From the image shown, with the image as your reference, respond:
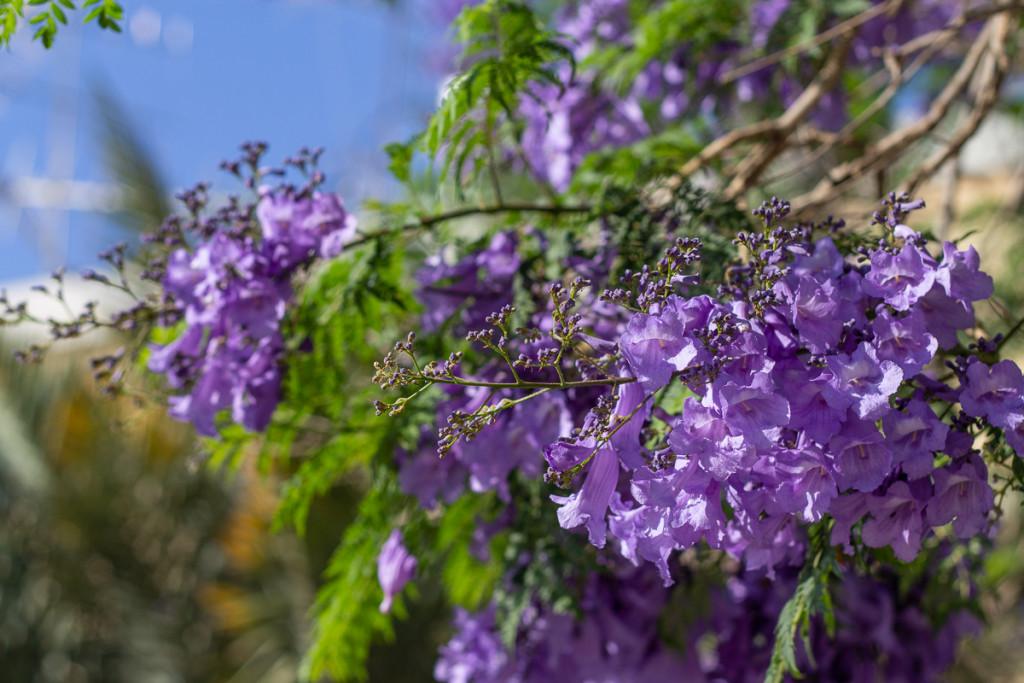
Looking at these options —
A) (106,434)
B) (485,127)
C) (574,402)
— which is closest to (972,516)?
(574,402)

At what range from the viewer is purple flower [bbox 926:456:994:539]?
3.90ft

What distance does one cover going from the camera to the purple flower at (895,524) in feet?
4.00

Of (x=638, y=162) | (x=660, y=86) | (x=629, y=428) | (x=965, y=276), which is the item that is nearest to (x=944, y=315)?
(x=965, y=276)

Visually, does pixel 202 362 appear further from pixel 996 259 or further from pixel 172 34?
pixel 996 259

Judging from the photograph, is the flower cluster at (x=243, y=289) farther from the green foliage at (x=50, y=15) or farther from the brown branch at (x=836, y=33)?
the brown branch at (x=836, y=33)

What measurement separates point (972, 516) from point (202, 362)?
1.08 m

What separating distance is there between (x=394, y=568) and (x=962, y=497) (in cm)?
89

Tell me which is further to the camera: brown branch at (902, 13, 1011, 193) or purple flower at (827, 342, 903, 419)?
brown branch at (902, 13, 1011, 193)

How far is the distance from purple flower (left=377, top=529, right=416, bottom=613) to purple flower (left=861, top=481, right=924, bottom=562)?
2.57 ft

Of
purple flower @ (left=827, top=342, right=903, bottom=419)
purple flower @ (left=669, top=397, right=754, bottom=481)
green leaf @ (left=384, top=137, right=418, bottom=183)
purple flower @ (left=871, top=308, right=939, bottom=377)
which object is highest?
green leaf @ (left=384, top=137, right=418, bottom=183)

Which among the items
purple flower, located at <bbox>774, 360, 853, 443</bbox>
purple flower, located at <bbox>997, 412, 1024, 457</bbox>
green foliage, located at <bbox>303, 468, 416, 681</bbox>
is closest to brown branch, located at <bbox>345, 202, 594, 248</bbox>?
green foliage, located at <bbox>303, 468, 416, 681</bbox>

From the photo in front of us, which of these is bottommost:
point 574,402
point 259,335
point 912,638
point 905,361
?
point 912,638

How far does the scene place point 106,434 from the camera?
20.1 ft

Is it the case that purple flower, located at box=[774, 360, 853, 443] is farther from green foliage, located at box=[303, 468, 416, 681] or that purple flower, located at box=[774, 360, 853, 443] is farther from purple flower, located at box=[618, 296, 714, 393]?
green foliage, located at box=[303, 468, 416, 681]
